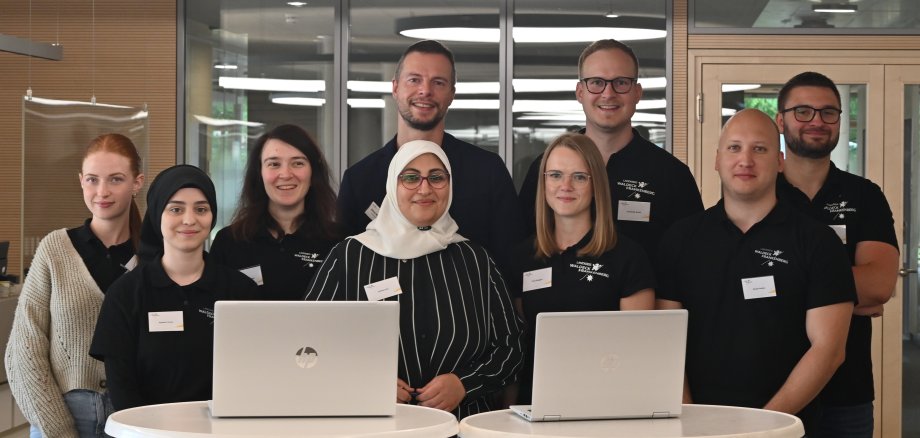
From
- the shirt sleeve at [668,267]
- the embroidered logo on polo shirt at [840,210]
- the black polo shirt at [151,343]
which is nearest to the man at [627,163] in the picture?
the shirt sleeve at [668,267]

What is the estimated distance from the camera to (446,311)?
323cm

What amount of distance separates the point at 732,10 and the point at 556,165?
331 cm

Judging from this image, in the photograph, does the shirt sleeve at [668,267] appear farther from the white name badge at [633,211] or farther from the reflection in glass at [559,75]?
the reflection in glass at [559,75]

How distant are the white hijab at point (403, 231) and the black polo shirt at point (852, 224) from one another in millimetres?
1199

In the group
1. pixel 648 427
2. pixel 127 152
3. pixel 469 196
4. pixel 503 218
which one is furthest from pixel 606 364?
pixel 127 152

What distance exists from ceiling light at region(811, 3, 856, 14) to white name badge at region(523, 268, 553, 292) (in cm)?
372

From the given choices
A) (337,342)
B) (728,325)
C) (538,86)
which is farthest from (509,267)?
(538,86)

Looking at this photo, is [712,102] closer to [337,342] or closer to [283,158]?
[283,158]

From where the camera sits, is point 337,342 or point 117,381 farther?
point 117,381

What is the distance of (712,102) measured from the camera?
6.30 metres

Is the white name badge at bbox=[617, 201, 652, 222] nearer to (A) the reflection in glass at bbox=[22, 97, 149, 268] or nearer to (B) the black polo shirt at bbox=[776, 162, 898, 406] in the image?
(B) the black polo shirt at bbox=[776, 162, 898, 406]

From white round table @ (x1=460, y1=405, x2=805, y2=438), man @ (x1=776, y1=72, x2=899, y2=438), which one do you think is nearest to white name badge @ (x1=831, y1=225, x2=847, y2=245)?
man @ (x1=776, y1=72, x2=899, y2=438)

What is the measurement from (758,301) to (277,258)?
1.63 metres

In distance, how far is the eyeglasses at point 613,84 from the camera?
3.94 meters
